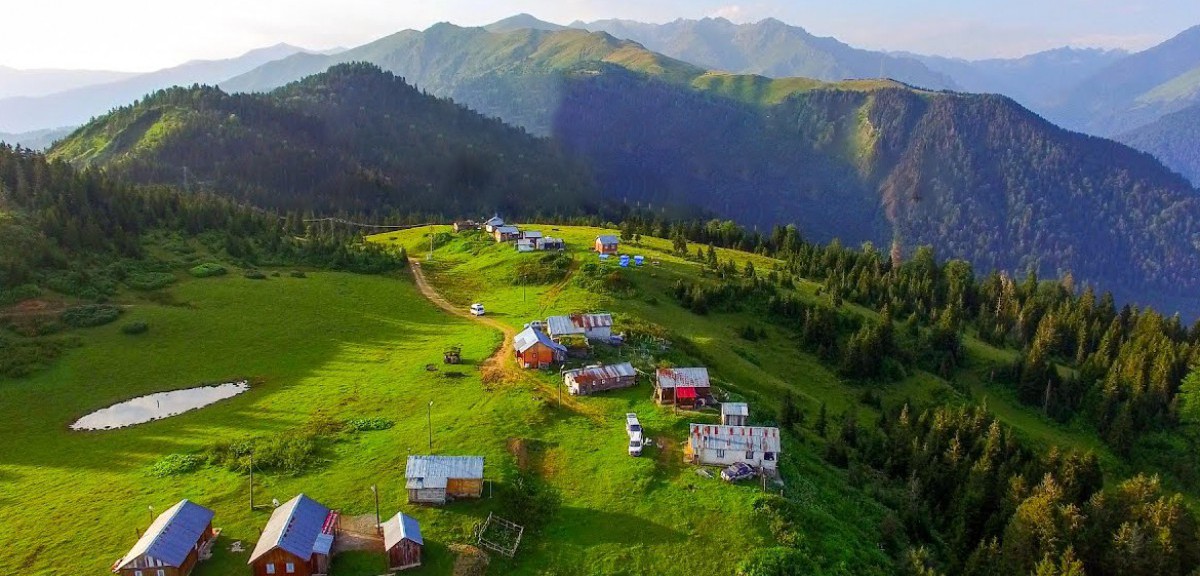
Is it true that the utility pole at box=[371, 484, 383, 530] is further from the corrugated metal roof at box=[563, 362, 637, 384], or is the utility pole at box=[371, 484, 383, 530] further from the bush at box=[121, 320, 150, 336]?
the bush at box=[121, 320, 150, 336]

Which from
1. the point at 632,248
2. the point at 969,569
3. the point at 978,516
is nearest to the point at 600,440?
the point at 969,569

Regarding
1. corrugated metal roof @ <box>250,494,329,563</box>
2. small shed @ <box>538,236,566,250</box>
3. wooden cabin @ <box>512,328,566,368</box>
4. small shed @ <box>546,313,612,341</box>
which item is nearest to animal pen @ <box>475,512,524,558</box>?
corrugated metal roof @ <box>250,494,329,563</box>

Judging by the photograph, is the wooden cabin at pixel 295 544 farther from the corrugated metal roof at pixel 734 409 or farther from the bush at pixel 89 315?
the bush at pixel 89 315

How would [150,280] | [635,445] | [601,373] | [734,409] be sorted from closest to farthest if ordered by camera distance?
[635,445] → [734,409] → [601,373] → [150,280]

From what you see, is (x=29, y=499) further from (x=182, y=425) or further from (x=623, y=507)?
(x=623, y=507)

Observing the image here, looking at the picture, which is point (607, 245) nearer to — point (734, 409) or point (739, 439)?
point (734, 409)

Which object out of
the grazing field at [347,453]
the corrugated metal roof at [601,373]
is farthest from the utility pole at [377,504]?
the corrugated metal roof at [601,373]

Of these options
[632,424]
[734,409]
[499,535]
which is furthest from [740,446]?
[499,535]
